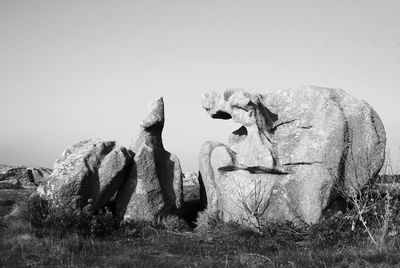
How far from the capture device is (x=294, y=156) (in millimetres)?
13867

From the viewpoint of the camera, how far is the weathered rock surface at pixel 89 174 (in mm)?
12383

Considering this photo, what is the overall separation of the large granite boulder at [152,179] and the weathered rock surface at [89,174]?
457mm

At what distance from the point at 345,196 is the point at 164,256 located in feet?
19.7

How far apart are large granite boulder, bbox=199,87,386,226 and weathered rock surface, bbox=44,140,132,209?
3.56m

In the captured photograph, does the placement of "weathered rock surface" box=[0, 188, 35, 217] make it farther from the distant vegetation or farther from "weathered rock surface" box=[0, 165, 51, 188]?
"weathered rock surface" box=[0, 165, 51, 188]

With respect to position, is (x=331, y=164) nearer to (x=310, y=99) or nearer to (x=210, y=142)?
(x=310, y=99)

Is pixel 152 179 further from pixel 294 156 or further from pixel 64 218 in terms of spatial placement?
pixel 294 156

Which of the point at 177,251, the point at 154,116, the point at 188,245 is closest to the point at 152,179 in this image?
the point at 154,116

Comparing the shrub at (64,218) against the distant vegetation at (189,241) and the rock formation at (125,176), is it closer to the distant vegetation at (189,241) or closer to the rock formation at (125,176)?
the distant vegetation at (189,241)

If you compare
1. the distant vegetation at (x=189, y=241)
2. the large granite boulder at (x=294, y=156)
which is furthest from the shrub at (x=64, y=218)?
the large granite boulder at (x=294, y=156)

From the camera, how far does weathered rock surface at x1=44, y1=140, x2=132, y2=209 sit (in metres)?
12.4

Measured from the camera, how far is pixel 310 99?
14.5 m

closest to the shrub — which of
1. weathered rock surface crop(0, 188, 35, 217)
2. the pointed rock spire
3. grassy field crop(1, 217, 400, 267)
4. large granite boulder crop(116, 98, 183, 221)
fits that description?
grassy field crop(1, 217, 400, 267)

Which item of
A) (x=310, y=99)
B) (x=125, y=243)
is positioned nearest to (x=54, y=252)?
(x=125, y=243)
